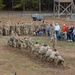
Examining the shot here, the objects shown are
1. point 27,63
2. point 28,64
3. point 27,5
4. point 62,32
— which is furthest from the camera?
point 27,5

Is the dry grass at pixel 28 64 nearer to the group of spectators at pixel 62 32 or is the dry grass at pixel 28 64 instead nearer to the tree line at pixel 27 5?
the group of spectators at pixel 62 32

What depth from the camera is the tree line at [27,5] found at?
71.8 m

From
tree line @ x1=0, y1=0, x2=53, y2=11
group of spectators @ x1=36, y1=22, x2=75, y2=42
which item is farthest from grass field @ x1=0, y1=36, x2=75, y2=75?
tree line @ x1=0, y1=0, x2=53, y2=11

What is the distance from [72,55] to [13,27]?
1246 centimetres

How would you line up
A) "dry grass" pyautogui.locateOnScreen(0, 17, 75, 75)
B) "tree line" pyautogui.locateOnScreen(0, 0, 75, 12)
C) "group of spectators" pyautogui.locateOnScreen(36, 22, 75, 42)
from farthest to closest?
"tree line" pyautogui.locateOnScreen(0, 0, 75, 12)
"group of spectators" pyautogui.locateOnScreen(36, 22, 75, 42)
"dry grass" pyautogui.locateOnScreen(0, 17, 75, 75)

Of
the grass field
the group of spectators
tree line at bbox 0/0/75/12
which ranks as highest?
tree line at bbox 0/0/75/12

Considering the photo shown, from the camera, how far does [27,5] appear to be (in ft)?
245

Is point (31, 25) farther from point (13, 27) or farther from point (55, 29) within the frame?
point (55, 29)

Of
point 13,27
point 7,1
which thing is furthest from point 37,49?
point 7,1

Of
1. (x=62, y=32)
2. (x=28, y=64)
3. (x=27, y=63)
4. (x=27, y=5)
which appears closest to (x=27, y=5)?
(x=27, y=5)

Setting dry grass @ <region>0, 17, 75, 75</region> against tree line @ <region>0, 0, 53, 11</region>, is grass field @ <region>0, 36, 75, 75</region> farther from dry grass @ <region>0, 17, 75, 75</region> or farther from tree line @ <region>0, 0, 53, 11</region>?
tree line @ <region>0, 0, 53, 11</region>

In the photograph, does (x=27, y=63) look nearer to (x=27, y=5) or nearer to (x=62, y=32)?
(x=62, y=32)

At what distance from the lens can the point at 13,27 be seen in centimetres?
3706

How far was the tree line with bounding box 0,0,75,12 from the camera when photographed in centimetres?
7181
